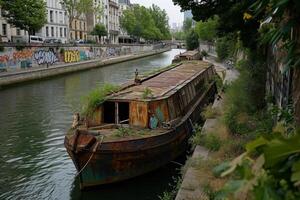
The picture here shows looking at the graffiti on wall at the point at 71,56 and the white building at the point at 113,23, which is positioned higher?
the white building at the point at 113,23

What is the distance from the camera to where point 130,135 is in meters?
11.2

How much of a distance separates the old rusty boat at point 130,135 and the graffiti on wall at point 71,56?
117 feet

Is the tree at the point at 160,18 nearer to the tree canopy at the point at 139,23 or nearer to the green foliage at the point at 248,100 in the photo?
the tree canopy at the point at 139,23

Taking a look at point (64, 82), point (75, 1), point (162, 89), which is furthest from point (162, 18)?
point (162, 89)

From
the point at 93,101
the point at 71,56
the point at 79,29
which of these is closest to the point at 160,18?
the point at 79,29

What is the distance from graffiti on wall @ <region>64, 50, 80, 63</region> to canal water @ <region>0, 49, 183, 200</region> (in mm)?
22648

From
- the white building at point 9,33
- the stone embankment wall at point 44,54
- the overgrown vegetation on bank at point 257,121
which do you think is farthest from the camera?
the white building at point 9,33

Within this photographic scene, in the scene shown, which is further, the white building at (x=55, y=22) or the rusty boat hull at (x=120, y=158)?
the white building at (x=55, y=22)

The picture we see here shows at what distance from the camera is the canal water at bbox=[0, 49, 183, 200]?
36.5ft

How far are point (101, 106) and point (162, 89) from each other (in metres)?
2.84

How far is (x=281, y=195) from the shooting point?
68.1 inches

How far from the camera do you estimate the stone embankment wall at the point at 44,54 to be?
36.3 metres

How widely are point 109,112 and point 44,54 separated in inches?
1270

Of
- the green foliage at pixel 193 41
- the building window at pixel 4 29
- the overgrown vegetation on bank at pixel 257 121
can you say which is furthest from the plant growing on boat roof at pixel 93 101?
the green foliage at pixel 193 41
